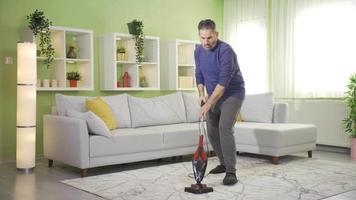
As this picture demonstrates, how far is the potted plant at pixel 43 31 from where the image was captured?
480 centimetres

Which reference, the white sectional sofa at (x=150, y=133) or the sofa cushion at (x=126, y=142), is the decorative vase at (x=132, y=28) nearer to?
the white sectional sofa at (x=150, y=133)

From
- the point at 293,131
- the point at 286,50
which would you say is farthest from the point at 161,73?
the point at 293,131

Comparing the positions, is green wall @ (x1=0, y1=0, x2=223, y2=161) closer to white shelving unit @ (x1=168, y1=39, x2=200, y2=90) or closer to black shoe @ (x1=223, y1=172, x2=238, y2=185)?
white shelving unit @ (x1=168, y1=39, x2=200, y2=90)

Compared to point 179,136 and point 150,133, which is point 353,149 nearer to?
point 179,136

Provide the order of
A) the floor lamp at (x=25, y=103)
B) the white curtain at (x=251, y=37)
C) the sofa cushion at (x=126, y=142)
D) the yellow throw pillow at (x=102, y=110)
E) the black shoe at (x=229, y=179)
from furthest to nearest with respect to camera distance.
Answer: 1. the white curtain at (x=251, y=37)
2. the yellow throw pillow at (x=102, y=110)
3. the floor lamp at (x=25, y=103)
4. the sofa cushion at (x=126, y=142)
5. the black shoe at (x=229, y=179)

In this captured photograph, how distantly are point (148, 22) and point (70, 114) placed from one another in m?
2.46

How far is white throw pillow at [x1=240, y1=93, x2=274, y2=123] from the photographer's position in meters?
5.55

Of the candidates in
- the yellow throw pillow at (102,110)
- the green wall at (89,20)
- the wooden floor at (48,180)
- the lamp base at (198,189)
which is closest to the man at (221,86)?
the lamp base at (198,189)

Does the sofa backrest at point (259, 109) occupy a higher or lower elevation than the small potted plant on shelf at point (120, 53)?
lower

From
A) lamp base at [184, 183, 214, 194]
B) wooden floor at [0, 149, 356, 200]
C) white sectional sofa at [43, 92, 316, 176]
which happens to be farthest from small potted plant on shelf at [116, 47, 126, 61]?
lamp base at [184, 183, 214, 194]

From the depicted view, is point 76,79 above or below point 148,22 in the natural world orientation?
below

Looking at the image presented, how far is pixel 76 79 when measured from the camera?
539 cm

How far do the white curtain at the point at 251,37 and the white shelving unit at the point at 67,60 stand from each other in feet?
9.39

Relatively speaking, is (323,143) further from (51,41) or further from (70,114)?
(51,41)
